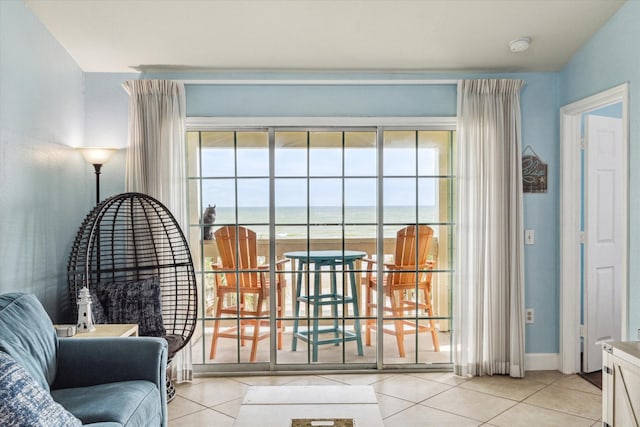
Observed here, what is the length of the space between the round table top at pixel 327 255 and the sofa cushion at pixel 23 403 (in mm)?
2362

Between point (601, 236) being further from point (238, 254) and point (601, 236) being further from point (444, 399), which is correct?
point (238, 254)

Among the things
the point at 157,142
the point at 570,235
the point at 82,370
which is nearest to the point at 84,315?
the point at 82,370

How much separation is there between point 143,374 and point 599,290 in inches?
140

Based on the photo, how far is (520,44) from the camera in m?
3.57

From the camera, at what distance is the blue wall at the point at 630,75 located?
311 cm

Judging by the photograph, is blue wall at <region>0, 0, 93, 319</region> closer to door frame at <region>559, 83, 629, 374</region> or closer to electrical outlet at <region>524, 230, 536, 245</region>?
electrical outlet at <region>524, 230, 536, 245</region>

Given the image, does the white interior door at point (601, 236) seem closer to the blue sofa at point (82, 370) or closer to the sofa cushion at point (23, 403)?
the blue sofa at point (82, 370)

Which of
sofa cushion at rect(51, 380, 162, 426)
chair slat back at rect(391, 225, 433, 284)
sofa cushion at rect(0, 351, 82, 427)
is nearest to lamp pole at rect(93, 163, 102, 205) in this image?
sofa cushion at rect(51, 380, 162, 426)

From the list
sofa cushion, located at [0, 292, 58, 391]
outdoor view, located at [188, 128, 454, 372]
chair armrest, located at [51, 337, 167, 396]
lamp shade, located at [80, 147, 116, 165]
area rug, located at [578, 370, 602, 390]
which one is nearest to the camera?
sofa cushion, located at [0, 292, 58, 391]

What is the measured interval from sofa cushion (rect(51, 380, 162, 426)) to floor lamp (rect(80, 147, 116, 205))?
1.70 metres

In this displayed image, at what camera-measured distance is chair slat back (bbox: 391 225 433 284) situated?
4113 millimetres

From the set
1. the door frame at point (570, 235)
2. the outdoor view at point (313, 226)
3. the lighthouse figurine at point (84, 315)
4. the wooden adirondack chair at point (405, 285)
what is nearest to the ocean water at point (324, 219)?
the outdoor view at point (313, 226)

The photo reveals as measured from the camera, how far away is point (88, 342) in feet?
8.55

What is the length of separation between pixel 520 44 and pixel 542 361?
99.9 inches
